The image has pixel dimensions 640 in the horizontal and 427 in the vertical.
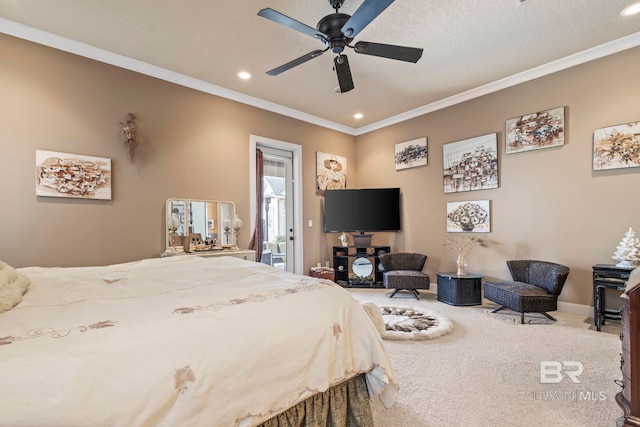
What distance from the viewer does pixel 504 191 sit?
13.4 ft

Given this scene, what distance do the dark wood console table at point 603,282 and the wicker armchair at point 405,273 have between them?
1794 millimetres

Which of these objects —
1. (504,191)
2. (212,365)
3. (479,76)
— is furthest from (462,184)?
(212,365)

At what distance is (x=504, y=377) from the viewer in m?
2.12

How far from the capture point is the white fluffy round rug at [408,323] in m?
2.55

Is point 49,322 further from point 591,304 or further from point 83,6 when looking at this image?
Result: point 591,304

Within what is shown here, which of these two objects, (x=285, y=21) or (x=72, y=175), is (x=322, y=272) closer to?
(x=72, y=175)

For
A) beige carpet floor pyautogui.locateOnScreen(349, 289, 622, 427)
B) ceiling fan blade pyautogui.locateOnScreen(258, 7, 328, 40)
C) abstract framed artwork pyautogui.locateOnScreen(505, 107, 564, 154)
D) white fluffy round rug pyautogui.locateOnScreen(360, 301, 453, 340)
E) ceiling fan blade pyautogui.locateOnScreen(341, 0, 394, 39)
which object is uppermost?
ceiling fan blade pyautogui.locateOnScreen(258, 7, 328, 40)

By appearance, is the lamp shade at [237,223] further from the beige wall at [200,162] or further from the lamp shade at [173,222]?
the lamp shade at [173,222]

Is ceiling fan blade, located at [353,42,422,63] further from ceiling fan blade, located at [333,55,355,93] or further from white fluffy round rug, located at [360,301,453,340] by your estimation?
white fluffy round rug, located at [360,301,453,340]

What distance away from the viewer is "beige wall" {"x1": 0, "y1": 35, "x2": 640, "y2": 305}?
2830 mm

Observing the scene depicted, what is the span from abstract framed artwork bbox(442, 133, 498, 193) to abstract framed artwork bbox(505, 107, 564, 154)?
0.20 metres

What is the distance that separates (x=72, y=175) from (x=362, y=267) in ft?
13.8

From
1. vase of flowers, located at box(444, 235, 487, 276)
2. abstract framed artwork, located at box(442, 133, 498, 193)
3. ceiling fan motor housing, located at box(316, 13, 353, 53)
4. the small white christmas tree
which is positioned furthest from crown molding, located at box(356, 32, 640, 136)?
ceiling fan motor housing, located at box(316, 13, 353, 53)

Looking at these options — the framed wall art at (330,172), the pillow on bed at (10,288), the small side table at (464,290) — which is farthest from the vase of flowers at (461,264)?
the pillow on bed at (10,288)
